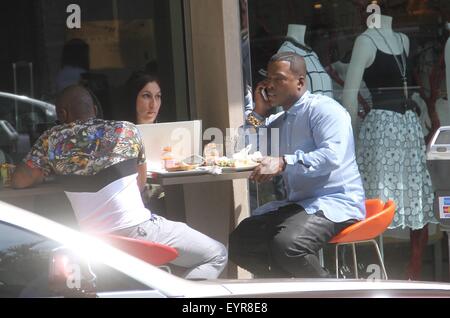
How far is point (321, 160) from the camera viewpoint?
5.02 meters

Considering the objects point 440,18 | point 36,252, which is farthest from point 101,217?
point 440,18

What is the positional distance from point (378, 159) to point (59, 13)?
2.60 meters

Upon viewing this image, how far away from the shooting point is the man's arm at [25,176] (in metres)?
5.15

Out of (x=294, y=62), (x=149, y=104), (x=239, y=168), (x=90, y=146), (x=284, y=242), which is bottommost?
(x=284, y=242)

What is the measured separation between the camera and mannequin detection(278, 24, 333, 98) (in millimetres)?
6527

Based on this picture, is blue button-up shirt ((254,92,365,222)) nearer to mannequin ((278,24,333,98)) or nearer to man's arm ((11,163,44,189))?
mannequin ((278,24,333,98))

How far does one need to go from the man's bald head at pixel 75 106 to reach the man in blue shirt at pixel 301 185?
1041 millimetres

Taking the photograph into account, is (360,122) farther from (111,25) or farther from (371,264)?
(111,25)

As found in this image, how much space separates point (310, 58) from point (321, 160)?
5.52 ft

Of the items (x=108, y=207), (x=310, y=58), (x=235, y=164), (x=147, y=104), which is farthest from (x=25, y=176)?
(x=310, y=58)

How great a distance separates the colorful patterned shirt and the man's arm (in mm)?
109

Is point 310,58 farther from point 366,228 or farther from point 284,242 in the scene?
point 284,242

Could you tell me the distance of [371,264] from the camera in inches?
259

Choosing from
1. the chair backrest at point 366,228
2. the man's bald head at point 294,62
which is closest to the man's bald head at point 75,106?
the man's bald head at point 294,62
